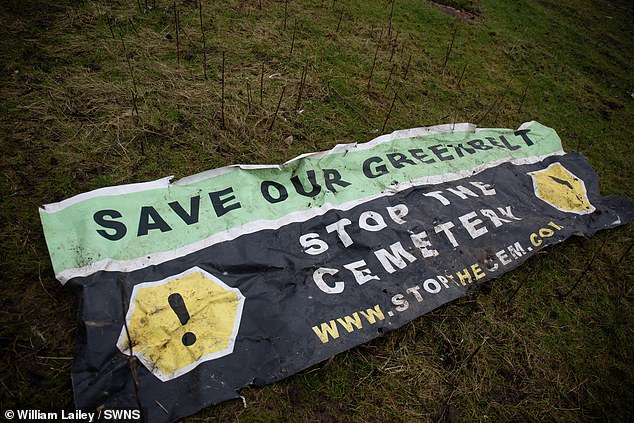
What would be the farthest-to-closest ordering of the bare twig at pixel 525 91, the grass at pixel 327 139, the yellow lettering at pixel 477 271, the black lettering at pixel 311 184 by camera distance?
the bare twig at pixel 525 91 → the black lettering at pixel 311 184 → the yellow lettering at pixel 477 271 → the grass at pixel 327 139

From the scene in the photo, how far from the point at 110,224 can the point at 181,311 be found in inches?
24.8

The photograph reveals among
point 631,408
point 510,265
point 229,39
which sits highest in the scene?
point 229,39

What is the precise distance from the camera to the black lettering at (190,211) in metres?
2.03

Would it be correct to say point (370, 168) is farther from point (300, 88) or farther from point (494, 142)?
point (494, 142)

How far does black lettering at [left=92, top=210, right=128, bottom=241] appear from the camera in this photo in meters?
1.85

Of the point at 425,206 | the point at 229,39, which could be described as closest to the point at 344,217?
the point at 425,206

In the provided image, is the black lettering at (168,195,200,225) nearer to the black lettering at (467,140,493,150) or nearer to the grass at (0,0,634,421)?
the grass at (0,0,634,421)

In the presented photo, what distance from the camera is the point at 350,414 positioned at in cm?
162

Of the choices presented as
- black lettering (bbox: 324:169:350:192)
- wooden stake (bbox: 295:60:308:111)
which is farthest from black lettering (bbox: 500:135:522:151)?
wooden stake (bbox: 295:60:308:111)

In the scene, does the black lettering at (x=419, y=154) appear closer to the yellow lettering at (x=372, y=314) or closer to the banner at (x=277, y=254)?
the banner at (x=277, y=254)

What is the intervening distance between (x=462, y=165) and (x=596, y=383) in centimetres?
159

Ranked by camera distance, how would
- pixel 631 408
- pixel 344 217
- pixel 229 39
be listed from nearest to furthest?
pixel 631 408
pixel 344 217
pixel 229 39

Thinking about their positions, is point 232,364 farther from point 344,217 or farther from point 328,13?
point 328,13

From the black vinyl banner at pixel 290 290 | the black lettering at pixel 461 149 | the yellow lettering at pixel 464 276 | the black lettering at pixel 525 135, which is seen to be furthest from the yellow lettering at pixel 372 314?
the black lettering at pixel 525 135
